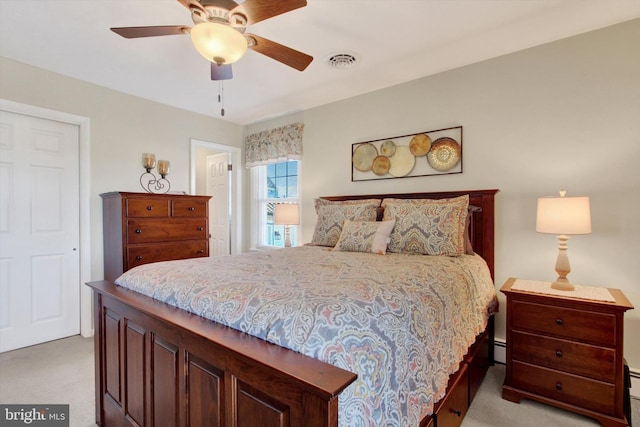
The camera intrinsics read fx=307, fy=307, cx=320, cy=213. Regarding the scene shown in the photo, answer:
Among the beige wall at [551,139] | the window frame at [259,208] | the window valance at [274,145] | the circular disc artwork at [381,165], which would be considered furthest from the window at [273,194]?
the beige wall at [551,139]

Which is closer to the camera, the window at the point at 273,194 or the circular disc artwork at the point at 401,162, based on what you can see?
the circular disc artwork at the point at 401,162

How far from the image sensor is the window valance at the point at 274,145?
12.7ft

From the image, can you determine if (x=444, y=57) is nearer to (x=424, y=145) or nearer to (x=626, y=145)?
(x=424, y=145)

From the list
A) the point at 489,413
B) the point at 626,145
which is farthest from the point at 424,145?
the point at 489,413

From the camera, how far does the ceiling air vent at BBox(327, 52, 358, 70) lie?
2574 mm

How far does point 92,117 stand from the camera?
3115 millimetres

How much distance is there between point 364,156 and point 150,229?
7.61 feet

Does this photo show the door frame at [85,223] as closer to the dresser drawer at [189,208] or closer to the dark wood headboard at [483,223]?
the dresser drawer at [189,208]

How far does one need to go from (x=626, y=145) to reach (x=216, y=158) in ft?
15.4

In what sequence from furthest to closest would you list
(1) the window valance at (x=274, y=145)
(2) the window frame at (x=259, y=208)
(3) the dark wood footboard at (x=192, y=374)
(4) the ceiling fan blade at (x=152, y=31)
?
(2) the window frame at (x=259, y=208), (1) the window valance at (x=274, y=145), (4) the ceiling fan blade at (x=152, y=31), (3) the dark wood footboard at (x=192, y=374)

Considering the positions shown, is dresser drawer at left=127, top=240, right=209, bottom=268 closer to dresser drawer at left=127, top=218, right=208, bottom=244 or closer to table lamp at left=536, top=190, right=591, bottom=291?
dresser drawer at left=127, top=218, right=208, bottom=244

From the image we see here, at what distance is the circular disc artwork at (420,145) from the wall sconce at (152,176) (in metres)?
2.70

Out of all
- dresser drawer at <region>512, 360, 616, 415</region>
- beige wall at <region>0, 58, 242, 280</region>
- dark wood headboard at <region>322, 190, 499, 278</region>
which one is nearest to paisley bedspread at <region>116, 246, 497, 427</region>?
dresser drawer at <region>512, 360, 616, 415</region>

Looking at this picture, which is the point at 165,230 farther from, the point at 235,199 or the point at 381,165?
the point at 381,165
